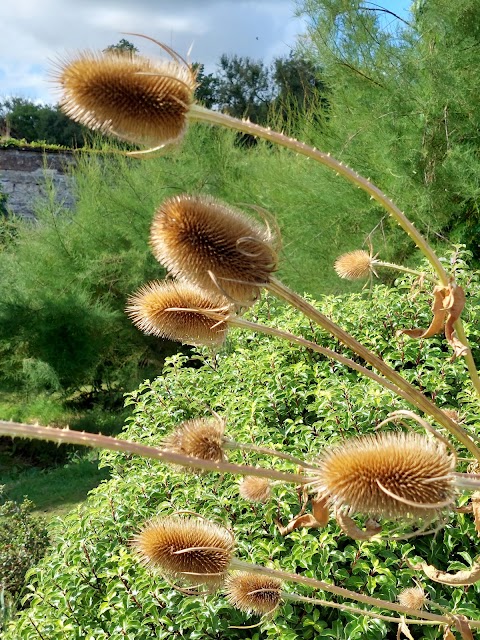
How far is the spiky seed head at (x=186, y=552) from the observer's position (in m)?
1.42

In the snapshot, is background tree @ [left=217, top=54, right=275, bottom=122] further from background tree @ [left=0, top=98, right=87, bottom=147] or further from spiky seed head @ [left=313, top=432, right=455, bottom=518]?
spiky seed head @ [left=313, top=432, right=455, bottom=518]

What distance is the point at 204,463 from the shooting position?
98cm

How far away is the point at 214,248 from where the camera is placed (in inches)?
42.1

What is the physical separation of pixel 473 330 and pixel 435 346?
177 mm

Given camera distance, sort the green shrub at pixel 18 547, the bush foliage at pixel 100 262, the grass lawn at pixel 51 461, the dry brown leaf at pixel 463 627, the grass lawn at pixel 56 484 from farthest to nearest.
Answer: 1. the bush foliage at pixel 100 262
2. the grass lawn at pixel 51 461
3. the grass lawn at pixel 56 484
4. the green shrub at pixel 18 547
5. the dry brown leaf at pixel 463 627

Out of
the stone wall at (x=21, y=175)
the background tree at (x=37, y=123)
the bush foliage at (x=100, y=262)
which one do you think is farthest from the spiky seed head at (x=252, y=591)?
the background tree at (x=37, y=123)

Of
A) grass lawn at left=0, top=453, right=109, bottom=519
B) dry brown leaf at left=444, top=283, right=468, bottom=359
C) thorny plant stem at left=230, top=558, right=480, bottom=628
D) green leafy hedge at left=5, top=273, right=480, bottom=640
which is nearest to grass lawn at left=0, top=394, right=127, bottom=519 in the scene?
grass lawn at left=0, top=453, right=109, bottom=519

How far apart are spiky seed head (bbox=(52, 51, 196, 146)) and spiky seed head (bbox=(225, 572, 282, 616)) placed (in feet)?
3.29

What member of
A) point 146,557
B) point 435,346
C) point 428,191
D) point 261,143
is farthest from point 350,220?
point 146,557

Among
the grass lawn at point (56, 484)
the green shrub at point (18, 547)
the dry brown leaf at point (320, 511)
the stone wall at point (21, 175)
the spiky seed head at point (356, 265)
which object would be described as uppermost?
the stone wall at point (21, 175)

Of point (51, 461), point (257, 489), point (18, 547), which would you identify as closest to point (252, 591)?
point (257, 489)

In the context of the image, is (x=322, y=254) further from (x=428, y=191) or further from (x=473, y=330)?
(x=473, y=330)

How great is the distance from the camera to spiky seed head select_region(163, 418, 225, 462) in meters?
1.26

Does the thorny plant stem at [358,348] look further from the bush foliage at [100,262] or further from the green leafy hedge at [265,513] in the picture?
the bush foliage at [100,262]
